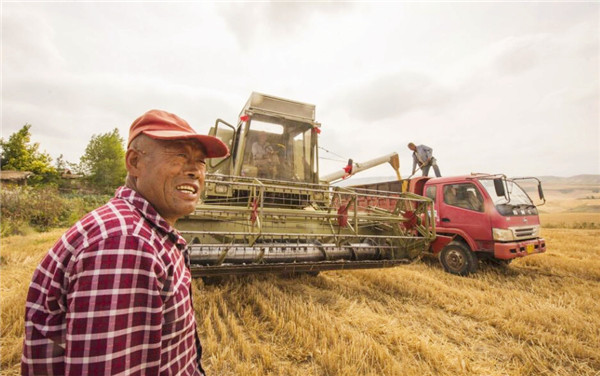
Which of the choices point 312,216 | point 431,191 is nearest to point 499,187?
point 431,191

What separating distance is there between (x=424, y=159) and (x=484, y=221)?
347cm

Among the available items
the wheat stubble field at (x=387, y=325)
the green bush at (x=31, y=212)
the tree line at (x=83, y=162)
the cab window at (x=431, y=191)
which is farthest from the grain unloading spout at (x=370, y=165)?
the tree line at (x=83, y=162)

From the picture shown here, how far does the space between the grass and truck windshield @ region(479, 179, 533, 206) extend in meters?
1.47

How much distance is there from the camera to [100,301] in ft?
2.18

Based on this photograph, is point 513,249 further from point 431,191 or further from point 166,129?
point 166,129

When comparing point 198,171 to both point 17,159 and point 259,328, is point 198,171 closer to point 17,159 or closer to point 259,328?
point 259,328

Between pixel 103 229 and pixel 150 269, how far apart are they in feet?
0.53

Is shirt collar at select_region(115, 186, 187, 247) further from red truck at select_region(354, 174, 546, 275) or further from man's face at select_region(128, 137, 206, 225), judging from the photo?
red truck at select_region(354, 174, 546, 275)

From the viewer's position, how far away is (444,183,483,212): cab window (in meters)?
5.58

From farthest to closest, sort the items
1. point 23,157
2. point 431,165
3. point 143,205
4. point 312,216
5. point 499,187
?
point 23,157, point 431,165, point 499,187, point 312,216, point 143,205

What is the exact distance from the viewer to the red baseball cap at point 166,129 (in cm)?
91

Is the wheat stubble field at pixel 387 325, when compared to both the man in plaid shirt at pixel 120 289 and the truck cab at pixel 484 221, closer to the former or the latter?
the truck cab at pixel 484 221

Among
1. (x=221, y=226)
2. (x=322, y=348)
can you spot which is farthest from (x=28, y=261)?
(x=322, y=348)

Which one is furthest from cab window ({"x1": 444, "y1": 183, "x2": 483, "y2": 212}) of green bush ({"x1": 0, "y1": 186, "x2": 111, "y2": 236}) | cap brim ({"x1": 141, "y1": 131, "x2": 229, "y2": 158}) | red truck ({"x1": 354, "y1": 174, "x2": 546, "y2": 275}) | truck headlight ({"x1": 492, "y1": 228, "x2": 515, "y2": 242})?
green bush ({"x1": 0, "y1": 186, "x2": 111, "y2": 236})
